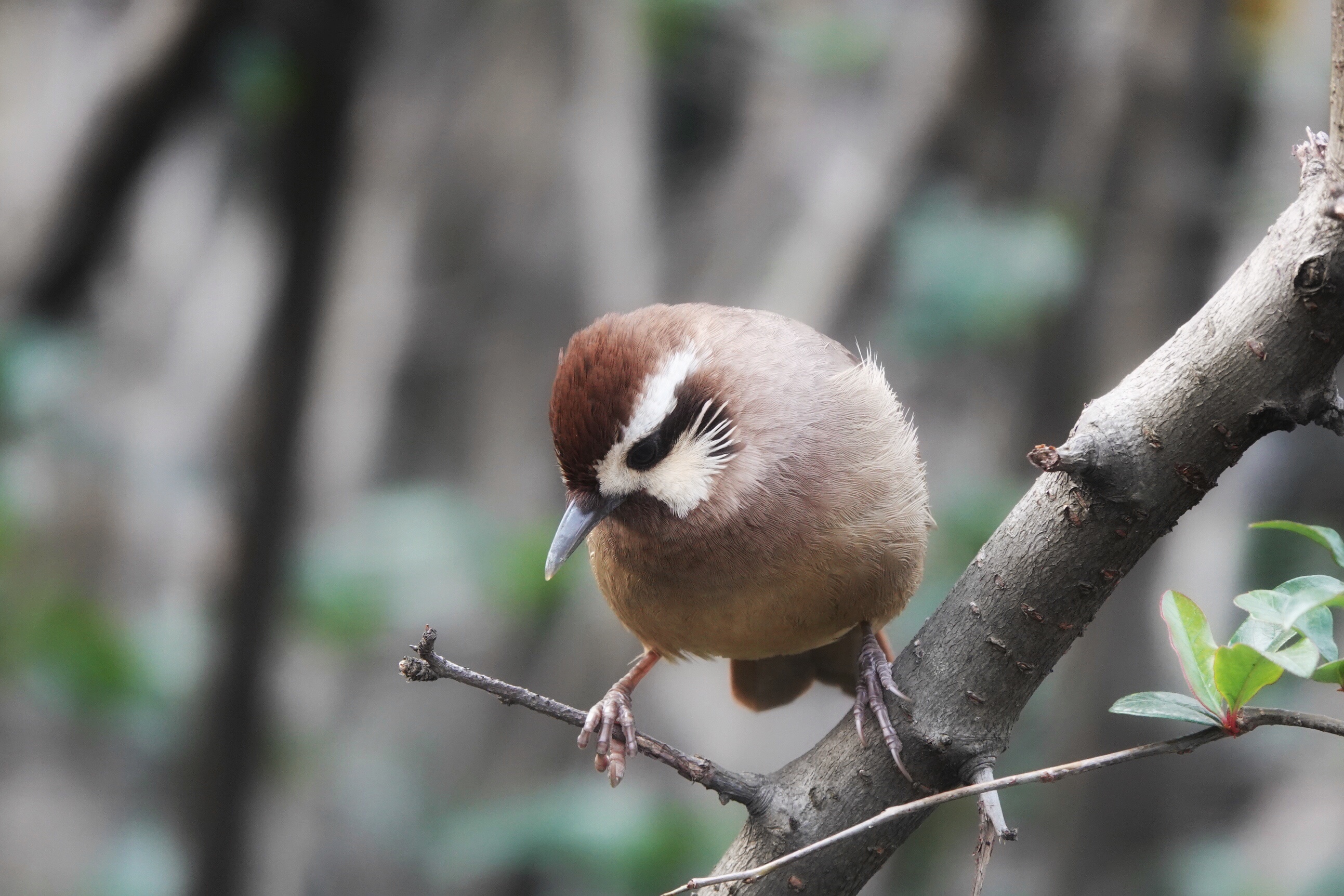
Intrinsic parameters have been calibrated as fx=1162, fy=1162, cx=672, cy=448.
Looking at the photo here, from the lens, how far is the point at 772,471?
2.80 m

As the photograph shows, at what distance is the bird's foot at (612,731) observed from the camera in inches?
111

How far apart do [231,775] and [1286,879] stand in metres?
3.91

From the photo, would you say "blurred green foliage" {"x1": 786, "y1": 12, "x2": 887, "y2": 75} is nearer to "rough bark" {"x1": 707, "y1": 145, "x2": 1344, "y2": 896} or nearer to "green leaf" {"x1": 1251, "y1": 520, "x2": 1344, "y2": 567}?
"rough bark" {"x1": 707, "y1": 145, "x2": 1344, "y2": 896}

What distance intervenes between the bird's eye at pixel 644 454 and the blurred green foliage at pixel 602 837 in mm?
1967

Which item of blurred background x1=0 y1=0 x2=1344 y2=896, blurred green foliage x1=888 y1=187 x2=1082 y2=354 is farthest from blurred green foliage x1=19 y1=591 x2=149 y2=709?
blurred green foliage x1=888 y1=187 x2=1082 y2=354

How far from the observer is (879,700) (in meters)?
2.33

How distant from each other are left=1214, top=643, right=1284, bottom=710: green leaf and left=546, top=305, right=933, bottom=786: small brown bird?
3.24 ft

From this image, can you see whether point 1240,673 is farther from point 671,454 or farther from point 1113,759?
point 671,454

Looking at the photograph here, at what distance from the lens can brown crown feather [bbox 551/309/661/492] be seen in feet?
8.87

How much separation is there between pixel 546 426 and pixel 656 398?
A: 5.46 m

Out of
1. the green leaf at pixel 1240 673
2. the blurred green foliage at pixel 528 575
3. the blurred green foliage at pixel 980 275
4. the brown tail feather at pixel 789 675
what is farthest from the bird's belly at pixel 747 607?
the blurred green foliage at pixel 980 275

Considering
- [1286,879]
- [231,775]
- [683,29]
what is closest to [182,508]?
[231,775]

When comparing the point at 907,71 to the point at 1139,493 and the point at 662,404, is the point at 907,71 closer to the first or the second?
the point at 662,404

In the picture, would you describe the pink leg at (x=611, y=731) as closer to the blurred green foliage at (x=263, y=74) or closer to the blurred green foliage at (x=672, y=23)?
the blurred green foliage at (x=263, y=74)
